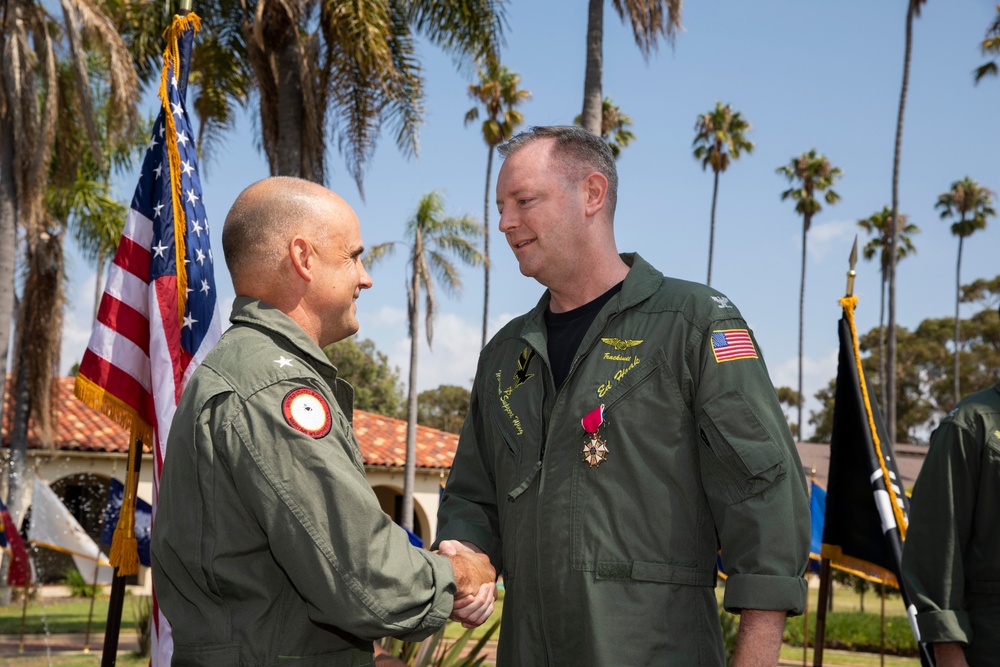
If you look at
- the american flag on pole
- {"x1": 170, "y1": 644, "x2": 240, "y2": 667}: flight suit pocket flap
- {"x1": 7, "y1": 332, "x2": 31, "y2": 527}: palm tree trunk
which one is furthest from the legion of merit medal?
{"x1": 7, "y1": 332, "x2": 31, "y2": 527}: palm tree trunk

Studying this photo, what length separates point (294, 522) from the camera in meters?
2.27

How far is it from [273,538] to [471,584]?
0.72m

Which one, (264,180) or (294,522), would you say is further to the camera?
(264,180)

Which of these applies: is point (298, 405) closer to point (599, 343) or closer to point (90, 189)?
point (599, 343)

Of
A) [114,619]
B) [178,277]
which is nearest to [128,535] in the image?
[114,619]

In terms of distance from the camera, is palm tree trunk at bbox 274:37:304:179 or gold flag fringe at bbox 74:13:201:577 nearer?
gold flag fringe at bbox 74:13:201:577

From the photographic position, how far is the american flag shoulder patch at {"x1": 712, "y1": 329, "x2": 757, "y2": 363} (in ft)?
8.87

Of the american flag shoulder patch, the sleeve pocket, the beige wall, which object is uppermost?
the american flag shoulder patch

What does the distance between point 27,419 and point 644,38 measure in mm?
16191

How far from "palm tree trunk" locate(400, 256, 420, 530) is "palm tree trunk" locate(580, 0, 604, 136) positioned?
15515 millimetres

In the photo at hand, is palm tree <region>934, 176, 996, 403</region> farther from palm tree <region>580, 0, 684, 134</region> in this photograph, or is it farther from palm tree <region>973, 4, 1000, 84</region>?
palm tree <region>580, 0, 684, 134</region>

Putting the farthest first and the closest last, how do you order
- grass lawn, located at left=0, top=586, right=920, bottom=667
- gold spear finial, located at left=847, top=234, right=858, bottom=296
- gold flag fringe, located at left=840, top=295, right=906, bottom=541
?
1. grass lawn, located at left=0, top=586, right=920, bottom=667
2. gold flag fringe, located at left=840, top=295, right=906, bottom=541
3. gold spear finial, located at left=847, top=234, right=858, bottom=296

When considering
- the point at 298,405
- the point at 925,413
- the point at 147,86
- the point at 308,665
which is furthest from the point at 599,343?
the point at 925,413

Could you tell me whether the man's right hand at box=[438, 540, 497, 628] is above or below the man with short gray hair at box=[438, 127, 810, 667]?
below
